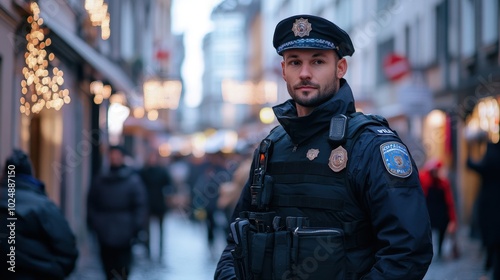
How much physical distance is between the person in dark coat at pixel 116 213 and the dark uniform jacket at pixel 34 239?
441cm

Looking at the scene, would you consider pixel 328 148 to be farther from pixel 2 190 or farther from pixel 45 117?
pixel 45 117

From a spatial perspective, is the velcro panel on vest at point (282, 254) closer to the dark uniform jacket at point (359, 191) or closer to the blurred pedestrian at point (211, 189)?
the dark uniform jacket at point (359, 191)

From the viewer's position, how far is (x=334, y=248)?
3334mm

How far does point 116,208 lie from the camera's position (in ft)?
33.7

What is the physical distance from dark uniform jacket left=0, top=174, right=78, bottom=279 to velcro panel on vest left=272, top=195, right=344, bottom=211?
2321 mm

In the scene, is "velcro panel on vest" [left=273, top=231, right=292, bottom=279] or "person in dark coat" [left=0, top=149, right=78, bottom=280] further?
"person in dark coat" [left=0, top=149, right=78, bottom=280]

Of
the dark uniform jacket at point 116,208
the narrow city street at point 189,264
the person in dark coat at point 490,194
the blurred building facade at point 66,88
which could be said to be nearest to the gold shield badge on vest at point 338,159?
the blurred building facade at point 66,88

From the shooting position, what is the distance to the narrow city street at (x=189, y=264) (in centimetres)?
1241

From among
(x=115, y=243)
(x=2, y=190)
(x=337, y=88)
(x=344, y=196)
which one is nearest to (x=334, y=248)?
(x=344, y=196)

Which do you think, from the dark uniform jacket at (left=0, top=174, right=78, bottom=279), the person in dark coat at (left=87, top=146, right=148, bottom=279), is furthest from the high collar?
the person in dark coat at (left=87, top=146, right=148, bottom=279)

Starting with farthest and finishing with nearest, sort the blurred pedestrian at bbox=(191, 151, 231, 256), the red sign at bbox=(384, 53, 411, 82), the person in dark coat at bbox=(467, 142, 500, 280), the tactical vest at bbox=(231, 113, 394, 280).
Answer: the red sign at bbox=(384, 53, 411, 82)
the blurred pedestrian at bbox=(191, 151, 231, 256)
the person in dark coat at bbox=(467, 142, 500, 280)
the tactical vest at bbox=(231, 113, 394, 280)

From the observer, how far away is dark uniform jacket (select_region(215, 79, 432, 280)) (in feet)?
10.5

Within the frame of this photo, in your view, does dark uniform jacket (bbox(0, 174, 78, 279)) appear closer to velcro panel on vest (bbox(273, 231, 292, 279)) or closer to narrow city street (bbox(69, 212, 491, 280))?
velcro panel on vest (bbox(273, 231, 292, 279))

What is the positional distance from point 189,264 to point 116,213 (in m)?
4.30
